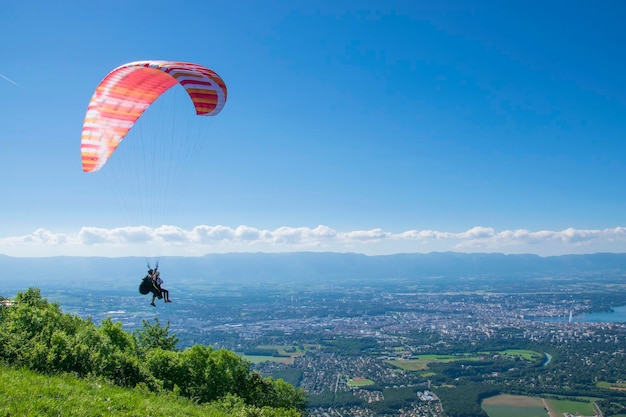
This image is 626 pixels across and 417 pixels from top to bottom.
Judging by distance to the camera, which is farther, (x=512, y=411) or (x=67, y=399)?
(x=512, y=411)

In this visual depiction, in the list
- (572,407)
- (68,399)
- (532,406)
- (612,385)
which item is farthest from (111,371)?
Result: (612,385)

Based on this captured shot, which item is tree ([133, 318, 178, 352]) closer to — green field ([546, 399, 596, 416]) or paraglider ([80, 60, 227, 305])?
paraglider ([80, 60, 227, 305])

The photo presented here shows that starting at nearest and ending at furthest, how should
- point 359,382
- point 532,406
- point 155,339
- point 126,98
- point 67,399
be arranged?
point 67,399
point 126,98
point 155,339
point 532,406
point 359,382

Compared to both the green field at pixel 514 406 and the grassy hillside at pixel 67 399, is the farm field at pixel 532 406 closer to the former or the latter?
the green field at pixel 514 406

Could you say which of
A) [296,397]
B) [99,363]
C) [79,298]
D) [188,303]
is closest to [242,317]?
[188,303]

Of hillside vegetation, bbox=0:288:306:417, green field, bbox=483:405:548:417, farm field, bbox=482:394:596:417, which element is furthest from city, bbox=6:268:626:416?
hillside vegetation, bbox=0:288:306:417

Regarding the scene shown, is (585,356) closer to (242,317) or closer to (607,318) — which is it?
(607,318)

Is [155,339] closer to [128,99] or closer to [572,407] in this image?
[128,99]
